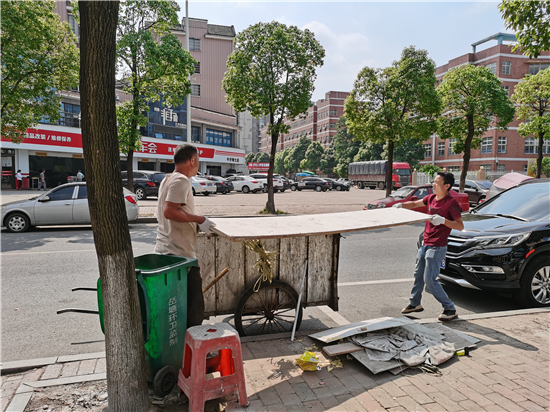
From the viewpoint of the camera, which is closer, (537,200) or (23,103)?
(537,200)

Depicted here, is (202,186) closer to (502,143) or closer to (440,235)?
(440,235)

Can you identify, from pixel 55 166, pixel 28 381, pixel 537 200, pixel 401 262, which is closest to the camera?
pixel 28 381

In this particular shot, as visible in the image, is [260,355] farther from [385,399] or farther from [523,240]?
[523,240]

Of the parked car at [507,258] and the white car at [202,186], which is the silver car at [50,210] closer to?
the parked car at [507,258]

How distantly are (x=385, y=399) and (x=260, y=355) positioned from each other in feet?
4.19

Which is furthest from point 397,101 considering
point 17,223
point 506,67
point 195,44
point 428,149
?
point 428,149

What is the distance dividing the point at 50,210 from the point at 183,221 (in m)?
10.1

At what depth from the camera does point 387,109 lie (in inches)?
756

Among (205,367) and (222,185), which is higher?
(222,185)

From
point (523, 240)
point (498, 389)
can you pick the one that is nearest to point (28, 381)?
point (498, 389)

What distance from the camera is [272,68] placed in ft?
52.5

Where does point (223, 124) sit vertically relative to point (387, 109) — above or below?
above

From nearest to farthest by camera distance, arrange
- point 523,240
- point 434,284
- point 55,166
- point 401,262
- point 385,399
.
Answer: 1. point 385,399
2. point 434,284
3. point 523,240
4. point 401,262
5. point 55,166

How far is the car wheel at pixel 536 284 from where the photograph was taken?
5.35 m
